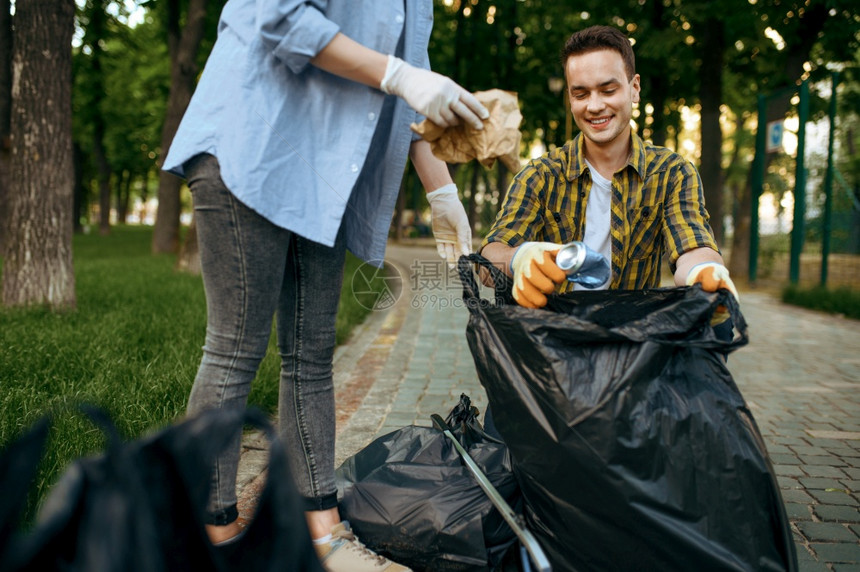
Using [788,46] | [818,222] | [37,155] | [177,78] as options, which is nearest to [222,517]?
[37,155]

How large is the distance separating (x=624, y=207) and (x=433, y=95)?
1.00m

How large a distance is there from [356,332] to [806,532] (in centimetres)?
478

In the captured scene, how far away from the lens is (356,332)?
6730 millimetres

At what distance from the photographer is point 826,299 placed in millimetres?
9344

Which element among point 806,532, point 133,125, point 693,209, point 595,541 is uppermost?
point 133,125

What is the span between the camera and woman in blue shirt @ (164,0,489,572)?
1711mm

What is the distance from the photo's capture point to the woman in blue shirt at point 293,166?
67.4 inches

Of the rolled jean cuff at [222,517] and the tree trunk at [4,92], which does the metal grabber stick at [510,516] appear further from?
the tree trunk at [4,92]

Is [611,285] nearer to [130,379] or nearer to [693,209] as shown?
[693,209]

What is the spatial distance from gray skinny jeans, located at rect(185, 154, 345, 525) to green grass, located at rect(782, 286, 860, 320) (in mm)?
8727

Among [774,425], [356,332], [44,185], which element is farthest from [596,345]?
[44,185]

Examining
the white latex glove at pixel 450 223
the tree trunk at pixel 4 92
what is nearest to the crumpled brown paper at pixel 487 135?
the white latex glove at pixel 450 223

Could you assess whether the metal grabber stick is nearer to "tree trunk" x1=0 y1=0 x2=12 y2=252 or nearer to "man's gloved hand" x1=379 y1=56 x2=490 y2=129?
"man's gloved hand" x1=379 y1=56 x2=490 y2=129

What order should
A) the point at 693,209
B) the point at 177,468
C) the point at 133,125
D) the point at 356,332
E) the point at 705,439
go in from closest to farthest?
the point at 177,468 < the point at 705,439 < the point at 693,209 < the point at 356,332 < the point at 133,125
